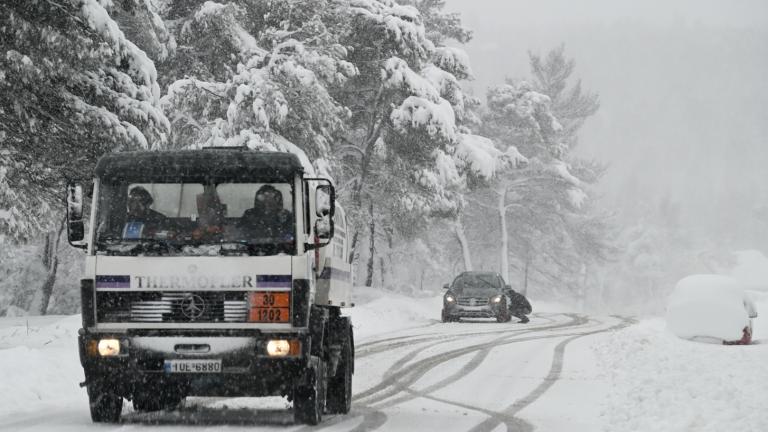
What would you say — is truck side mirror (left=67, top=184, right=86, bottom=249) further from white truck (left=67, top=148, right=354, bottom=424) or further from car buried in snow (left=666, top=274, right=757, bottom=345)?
car buried in snow (left=666, top=274, right=757, bottom=345)

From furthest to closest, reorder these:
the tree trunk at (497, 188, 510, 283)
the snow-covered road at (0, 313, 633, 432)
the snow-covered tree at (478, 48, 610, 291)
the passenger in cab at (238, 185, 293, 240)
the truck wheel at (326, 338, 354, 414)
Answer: the tree trunk at (497, 188, 510, 283)
the snow-covered tree at (478, 48, 610, 291)
the truck wheel at (326, 338, 354, 414)
the snow-covered road at (0, 313, 633, 432)
the passenger in cab at (238, 185, 293, 240)

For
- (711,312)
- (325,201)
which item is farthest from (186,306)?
(711,312)

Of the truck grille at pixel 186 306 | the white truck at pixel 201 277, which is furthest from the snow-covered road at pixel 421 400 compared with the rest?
the truck grille at pixel 186 306

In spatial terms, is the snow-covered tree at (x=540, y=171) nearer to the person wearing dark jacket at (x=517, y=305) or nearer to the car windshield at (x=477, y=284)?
the person wearing dark jacket at (x=517, y=305)

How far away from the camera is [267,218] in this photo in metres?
8.80

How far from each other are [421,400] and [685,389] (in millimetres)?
3078

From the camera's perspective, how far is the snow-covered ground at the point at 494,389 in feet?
30.8

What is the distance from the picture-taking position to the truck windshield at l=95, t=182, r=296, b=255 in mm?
8602

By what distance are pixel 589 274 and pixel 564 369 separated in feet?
298

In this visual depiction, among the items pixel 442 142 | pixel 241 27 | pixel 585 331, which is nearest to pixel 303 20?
pixel 241 27

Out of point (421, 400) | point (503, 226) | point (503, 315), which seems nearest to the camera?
point (421, 400)

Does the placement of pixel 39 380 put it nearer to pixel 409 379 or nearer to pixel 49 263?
pixel 409 379

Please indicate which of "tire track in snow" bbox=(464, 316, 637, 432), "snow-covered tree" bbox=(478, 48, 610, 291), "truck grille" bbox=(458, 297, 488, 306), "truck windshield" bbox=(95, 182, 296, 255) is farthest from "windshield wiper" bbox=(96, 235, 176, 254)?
"snow-covered tree" bbox=(478, 48, 610, 291)

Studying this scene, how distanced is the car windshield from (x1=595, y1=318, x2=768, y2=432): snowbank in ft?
42.6
